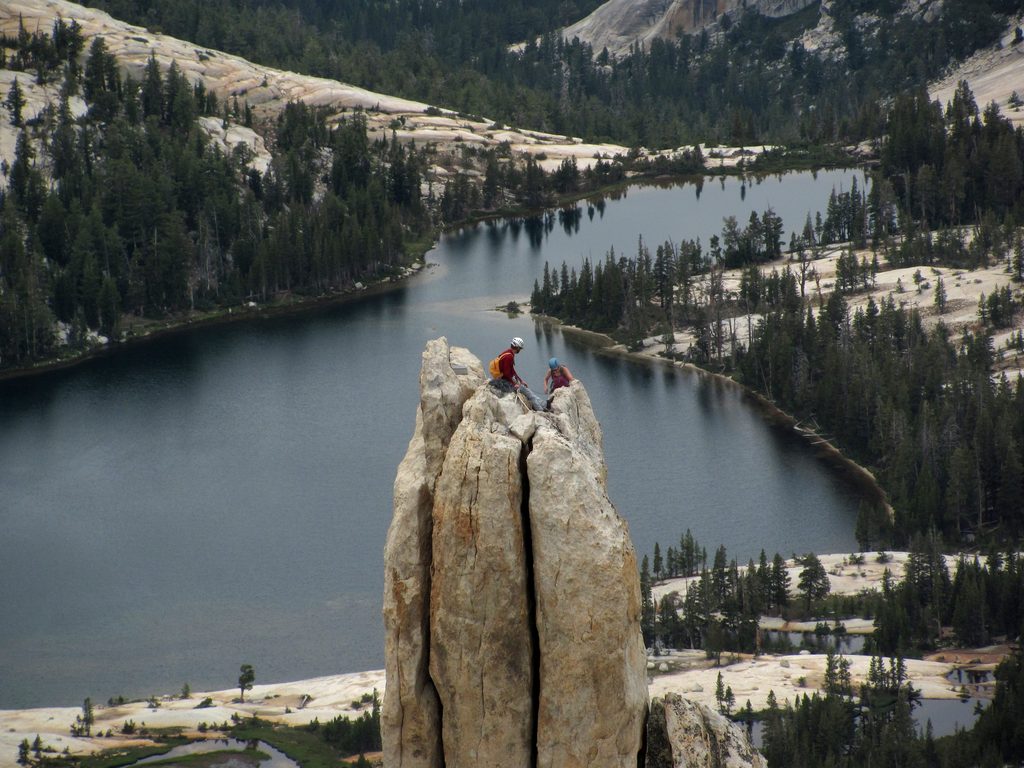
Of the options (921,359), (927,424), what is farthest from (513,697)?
(921,359)

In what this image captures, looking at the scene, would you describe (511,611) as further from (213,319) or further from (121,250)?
(121,250)

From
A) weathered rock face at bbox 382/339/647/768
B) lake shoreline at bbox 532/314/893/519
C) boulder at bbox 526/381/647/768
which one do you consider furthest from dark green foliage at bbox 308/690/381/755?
lake shoreline at bbox 532/314/893/519

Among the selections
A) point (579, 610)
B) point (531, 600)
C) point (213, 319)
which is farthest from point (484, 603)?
point (213, 319)

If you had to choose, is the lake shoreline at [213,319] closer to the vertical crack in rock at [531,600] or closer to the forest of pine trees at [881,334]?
the forest of pine trees at [881,334]

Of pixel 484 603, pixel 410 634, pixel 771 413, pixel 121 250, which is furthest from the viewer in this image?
pixel 121 250

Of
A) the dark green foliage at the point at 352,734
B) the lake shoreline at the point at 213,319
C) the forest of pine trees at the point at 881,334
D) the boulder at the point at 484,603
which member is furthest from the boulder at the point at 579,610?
the lake shoreline at the point at 213,319

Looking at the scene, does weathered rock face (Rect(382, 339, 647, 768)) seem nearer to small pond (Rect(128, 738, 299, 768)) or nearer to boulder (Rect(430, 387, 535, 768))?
boulder (Rect(430, 387, 535, 768))
